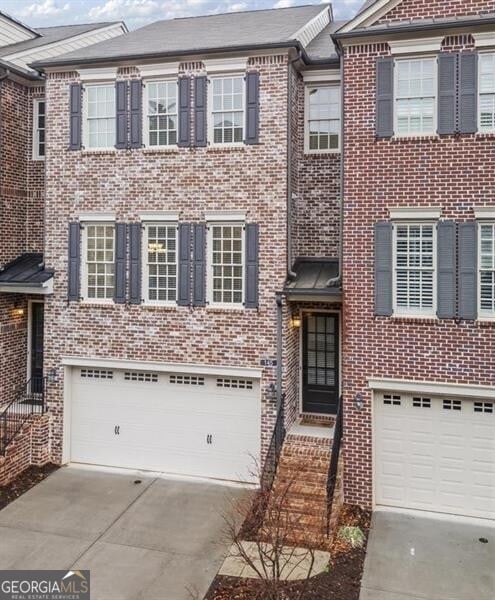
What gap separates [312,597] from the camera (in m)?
7.52

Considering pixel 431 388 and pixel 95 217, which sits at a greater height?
pixel 95 217

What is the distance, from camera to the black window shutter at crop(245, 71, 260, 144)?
36.8 feet

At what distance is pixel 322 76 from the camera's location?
11.9 metres

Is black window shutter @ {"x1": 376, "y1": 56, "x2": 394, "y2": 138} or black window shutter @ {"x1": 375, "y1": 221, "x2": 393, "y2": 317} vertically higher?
black window shutter @ {"x1": 376, "y1": 56, "x2": 394, "y2": 138}

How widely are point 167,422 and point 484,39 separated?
9.99 meters

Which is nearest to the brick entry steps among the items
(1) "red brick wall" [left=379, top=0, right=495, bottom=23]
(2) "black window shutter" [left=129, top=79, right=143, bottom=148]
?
(2) "black window shutter" [left=129, top=79, right=143, bottom=148]

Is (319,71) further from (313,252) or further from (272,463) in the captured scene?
(272,463)

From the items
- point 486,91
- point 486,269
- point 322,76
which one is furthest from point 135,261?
point 486,91

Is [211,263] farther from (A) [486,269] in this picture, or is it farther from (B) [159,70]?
(A) [486,269]

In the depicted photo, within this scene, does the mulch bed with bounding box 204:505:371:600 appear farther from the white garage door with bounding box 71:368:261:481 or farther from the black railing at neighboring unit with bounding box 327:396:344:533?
the white garage door with bounding box 71:368:261:481

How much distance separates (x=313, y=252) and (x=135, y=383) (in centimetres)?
507

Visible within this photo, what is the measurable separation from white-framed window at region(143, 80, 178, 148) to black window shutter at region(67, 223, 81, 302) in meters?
2.59

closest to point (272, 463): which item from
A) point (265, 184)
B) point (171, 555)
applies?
point (171, 555)

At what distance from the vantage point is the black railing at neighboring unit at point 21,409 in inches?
464
